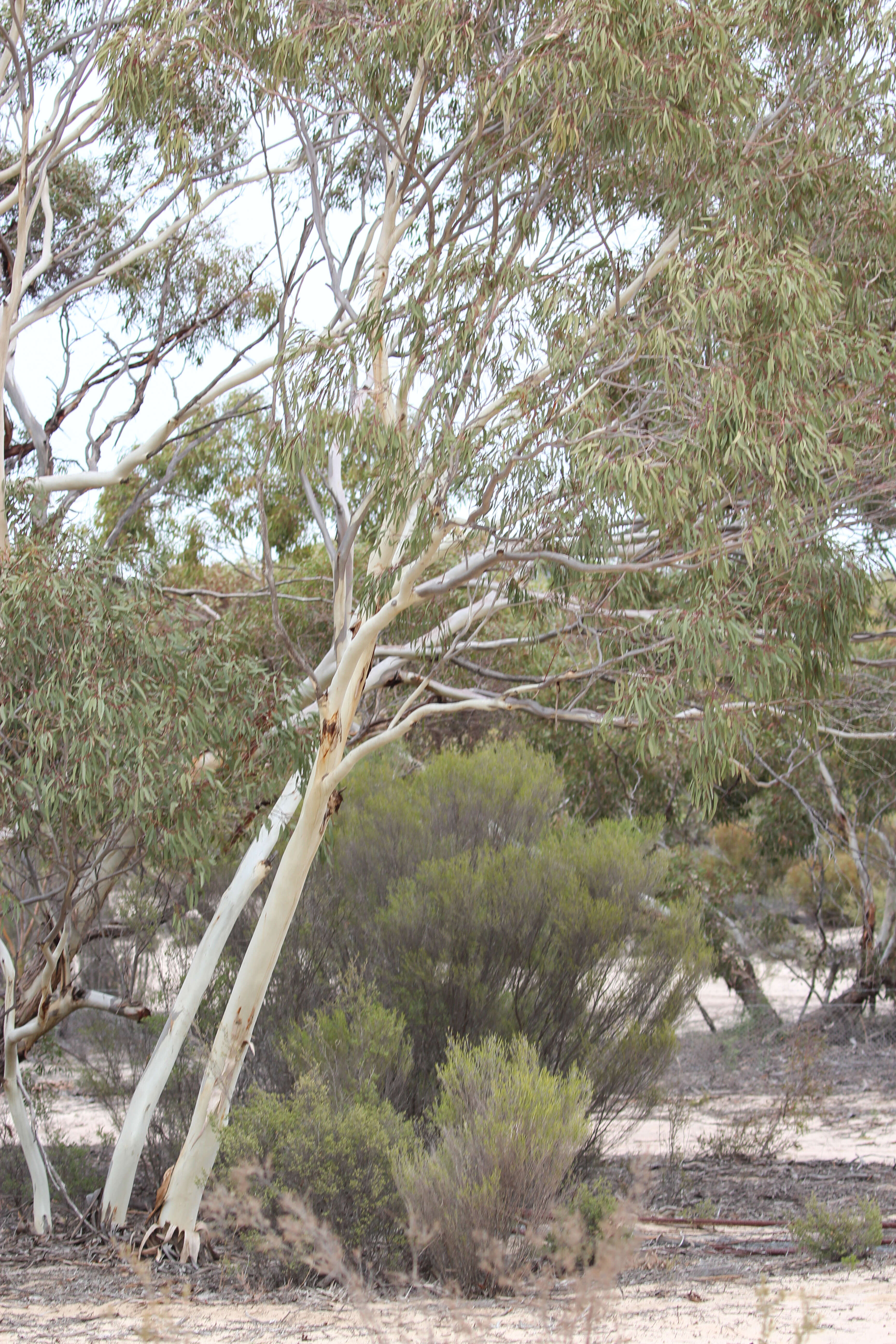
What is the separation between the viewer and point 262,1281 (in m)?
6.08

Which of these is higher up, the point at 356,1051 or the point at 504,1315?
the point at 356,1051

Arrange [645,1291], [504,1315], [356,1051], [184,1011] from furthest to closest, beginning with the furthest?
[184,1011] → [356,1051] → [645,1291] → [504,1315]

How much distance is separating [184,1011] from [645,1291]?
120 inches

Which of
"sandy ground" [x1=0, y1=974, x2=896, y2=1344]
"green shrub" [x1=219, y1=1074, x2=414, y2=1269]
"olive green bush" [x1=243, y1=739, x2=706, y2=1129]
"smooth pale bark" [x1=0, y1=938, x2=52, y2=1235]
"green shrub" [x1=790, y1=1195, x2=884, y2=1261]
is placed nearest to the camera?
"sandy ground" [x1=0, y1=974, x2=896, y2=1344]

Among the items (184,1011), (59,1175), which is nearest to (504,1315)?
(184,1011)

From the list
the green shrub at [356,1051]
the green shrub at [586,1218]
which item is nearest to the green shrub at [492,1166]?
the green shrub at [586,1218]

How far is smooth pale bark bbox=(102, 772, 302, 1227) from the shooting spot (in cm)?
730

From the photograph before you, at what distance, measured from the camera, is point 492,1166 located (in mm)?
5898

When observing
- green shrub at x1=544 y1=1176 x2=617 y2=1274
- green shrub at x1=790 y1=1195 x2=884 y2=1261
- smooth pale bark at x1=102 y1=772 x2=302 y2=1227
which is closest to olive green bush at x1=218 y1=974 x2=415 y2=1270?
smooth pale bark at x1=102 y1=772 x2=302 y2=1227

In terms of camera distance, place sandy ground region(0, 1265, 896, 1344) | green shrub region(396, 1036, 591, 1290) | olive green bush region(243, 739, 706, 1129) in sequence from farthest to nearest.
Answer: olive green bush region(243, 739, 706, 1129) < green shrub region(396, 1036, 591, 1290) < sandy ground region(0, 1265, 896, 1344)

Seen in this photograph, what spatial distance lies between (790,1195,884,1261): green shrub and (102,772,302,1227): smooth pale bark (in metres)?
3.51

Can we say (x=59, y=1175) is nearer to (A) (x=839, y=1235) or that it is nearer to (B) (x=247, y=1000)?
(B) (x=247, y=1000)

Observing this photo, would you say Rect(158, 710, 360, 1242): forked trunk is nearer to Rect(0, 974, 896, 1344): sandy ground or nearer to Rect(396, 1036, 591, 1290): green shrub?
Rect(0, 974, 896, 1344): sandy ground

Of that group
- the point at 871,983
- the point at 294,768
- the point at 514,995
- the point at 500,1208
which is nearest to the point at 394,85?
the point at 294,768
